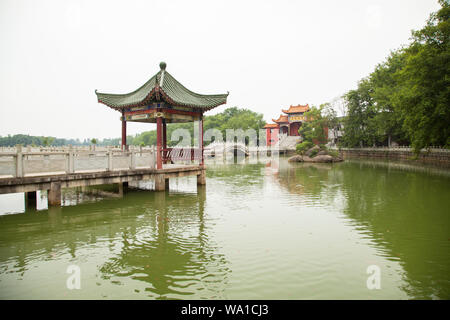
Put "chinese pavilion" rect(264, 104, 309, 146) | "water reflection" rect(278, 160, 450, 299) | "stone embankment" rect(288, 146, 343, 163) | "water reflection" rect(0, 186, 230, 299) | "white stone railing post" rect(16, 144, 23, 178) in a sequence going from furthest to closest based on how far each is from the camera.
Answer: "chinese pavilion" rect(264, 104, 309, 146) < "stone embankment" rect(288, 146, 343, 163) < "white stone railing post" rect(16, 144, 23, 178) < "water reflection" rect(278, 160, 450, 299) < "water reflection" rect(0, 186, 230, 299)

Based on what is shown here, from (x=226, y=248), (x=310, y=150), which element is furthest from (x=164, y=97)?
(x=310, y=150)

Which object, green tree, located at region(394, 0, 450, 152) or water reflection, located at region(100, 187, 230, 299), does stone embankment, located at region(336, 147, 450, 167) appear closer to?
green tree, located at region(394, 0, 450, 152)

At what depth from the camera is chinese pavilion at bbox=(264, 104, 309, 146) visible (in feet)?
173

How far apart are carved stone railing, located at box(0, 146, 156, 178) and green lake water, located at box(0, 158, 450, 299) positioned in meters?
1.18

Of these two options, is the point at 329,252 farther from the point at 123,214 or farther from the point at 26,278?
the point at 123,214

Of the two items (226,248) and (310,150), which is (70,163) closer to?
(226,248)

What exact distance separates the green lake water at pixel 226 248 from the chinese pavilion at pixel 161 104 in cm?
334

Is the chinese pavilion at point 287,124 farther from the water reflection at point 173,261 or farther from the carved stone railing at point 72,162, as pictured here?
the water reflection at point 173,261

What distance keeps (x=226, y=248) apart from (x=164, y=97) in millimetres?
7495

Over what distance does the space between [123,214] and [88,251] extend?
3020mm

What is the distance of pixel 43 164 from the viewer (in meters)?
9.36

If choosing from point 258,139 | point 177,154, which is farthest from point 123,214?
point 258,139

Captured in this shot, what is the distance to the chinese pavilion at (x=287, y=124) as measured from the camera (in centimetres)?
5259
